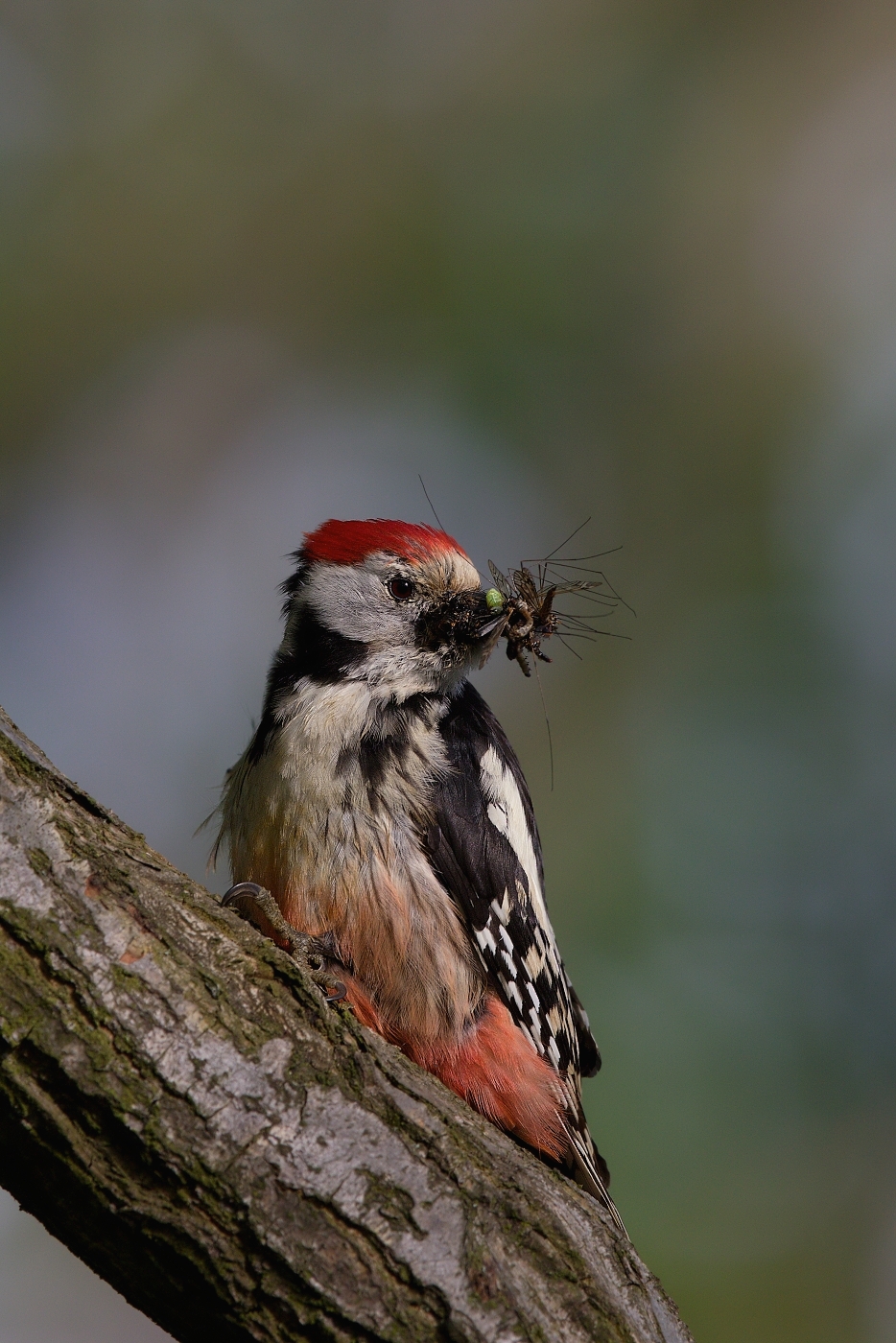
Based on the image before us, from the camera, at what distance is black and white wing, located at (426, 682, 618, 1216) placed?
296cm

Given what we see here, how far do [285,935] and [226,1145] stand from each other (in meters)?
0.81

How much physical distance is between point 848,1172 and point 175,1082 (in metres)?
5.39

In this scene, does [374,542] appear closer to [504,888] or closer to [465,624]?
[465,624]

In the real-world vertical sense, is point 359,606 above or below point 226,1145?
above

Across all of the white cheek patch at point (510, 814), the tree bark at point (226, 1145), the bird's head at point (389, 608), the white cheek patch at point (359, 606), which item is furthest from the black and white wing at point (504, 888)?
the tree bark at point (226, 1145)

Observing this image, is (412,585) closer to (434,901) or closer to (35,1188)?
(434,901)

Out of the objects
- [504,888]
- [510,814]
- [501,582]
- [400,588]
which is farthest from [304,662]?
[504,888]

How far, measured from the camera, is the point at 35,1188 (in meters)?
1.73

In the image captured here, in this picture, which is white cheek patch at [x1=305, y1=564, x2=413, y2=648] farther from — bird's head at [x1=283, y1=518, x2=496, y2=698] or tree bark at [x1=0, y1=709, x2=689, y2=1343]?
tree bark at [x1=0, y1=709, x2=689, y2=1343]

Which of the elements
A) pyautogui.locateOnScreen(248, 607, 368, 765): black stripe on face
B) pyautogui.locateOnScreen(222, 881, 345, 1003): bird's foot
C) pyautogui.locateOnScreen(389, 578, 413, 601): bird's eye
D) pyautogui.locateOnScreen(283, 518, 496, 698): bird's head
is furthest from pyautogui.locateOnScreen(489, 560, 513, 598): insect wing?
pyautogui.locateOnScreen(222, 881, 345, 1003): bird's foot

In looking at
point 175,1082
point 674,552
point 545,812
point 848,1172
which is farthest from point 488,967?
point 674,552

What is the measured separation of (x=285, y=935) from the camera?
256cm

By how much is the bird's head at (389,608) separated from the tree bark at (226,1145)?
1336 mm

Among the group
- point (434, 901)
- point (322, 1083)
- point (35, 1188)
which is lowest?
point (35, 1188)
